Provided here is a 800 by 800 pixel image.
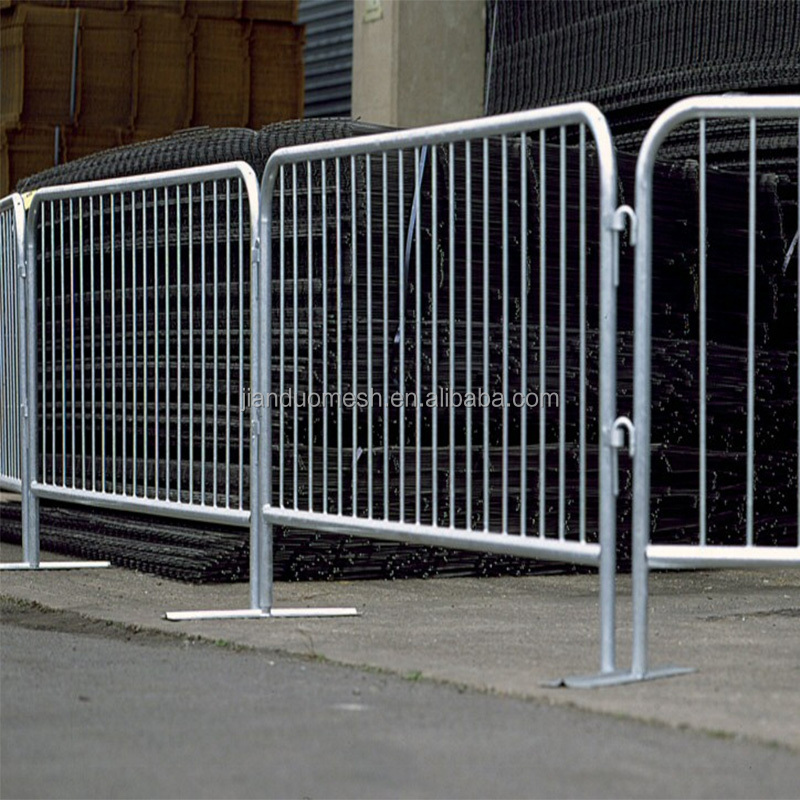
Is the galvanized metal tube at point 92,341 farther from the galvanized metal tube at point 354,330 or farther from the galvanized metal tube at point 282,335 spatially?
the galvanized metal tube at point 354,330

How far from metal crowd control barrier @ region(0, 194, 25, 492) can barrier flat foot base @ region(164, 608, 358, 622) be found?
2076mm

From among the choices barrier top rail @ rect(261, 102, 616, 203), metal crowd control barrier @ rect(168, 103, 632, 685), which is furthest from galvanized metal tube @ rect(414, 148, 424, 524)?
barrier top rail @ rect(261, 102, 616, 203)

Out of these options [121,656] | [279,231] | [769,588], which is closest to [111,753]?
[121,656]

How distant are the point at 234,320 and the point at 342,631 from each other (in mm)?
1498

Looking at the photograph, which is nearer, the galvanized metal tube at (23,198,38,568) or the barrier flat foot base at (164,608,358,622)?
the barrier flat foot base at (164,608,358,622)

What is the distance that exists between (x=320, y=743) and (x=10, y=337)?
4546 mm

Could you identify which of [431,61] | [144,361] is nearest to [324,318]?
[144,361]

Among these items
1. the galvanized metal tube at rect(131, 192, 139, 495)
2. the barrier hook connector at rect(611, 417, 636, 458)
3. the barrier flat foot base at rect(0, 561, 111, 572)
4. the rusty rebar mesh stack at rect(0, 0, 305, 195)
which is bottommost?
the barrier flat foot base at rect(0, 561, 111, 572)

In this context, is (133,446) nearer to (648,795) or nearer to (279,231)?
(279,231)

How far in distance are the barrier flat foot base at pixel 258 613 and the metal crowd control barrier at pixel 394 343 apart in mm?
11

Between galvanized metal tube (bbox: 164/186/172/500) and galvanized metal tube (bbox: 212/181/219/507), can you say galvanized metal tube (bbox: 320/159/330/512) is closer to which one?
galvanized metal tube (bbox: 212/181/219/507)

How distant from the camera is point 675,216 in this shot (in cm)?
807

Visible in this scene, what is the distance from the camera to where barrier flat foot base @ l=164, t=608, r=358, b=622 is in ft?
21.9

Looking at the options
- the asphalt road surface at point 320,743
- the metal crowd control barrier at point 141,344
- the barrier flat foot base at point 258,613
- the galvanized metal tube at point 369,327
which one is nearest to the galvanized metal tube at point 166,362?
the metal crowd control barrier at point 141,344
